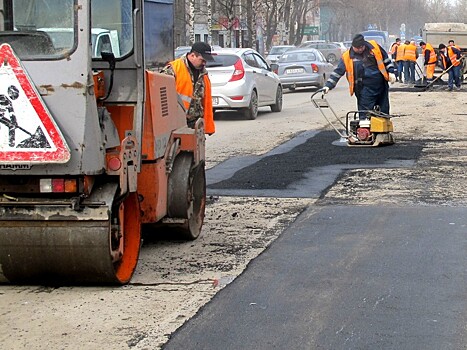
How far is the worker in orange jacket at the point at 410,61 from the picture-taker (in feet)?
121

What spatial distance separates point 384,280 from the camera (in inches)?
258

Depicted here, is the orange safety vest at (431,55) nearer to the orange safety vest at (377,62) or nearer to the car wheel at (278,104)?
the car wheel at (278,104)

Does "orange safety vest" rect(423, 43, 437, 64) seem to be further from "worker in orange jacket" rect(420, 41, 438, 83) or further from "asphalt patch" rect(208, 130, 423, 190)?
"asphalt patch" rect(208, 130, 423, 190)

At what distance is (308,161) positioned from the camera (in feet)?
42.3

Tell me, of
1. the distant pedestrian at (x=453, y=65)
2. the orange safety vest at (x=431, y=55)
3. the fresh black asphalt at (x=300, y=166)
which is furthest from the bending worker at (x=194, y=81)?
the orange safety vest at (x=431, y=55)

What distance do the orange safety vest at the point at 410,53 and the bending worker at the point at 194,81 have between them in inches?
1112

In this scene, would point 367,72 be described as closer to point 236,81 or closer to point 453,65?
point 236,81

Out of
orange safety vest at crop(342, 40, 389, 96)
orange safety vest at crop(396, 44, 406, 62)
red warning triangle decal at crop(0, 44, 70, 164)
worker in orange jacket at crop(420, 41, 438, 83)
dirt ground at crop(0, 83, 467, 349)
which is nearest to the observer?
dirt ground at crop(0, 83, 467, 349)

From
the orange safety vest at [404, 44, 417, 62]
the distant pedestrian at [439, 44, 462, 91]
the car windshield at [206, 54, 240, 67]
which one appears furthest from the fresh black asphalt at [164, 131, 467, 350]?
the orange safety vest at [404, 44, 417, 62]

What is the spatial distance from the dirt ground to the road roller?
24 cm

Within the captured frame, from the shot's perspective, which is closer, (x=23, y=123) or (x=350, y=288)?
(x=23, y=123)

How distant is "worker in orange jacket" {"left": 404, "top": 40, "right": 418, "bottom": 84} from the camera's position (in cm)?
3681

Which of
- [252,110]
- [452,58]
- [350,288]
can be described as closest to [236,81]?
[252,110]

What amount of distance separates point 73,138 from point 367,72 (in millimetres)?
9392
